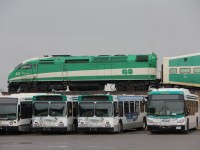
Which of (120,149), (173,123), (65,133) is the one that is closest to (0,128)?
(65,133)

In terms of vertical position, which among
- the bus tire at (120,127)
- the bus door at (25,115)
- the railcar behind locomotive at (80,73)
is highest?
the railcar behind locomotive at (80,73)

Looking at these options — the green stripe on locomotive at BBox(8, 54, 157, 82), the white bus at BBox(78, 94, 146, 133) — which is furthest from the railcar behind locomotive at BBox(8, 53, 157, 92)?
the white bus at BBox(78, 94, 146, 133)

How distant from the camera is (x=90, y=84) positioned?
55.7 m

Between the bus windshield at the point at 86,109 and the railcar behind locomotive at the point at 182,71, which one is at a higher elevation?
the railcar behind locomotive at the point at 182,71

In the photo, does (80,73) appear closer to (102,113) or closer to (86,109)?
(86,109)

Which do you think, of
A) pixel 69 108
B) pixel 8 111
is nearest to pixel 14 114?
pixel 8 111

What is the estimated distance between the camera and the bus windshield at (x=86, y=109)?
32094 millimetres

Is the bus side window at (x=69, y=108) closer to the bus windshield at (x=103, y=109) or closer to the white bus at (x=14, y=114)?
the bus windshield at (x=103, y=109)

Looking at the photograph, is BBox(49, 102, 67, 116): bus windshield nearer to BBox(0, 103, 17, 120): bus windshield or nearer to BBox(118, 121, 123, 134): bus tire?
BBox(0, 103, 17, 120): bus windshield

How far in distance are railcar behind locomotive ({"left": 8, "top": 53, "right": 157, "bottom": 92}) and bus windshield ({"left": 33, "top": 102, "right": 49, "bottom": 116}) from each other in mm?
22329

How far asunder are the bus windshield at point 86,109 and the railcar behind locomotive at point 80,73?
71.9 ft

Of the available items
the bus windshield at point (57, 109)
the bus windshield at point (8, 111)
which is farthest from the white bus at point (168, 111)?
the bus windshield at point (8, 111)

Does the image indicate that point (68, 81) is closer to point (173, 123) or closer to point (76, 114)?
point (76, 114)

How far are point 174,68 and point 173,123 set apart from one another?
2286 cm
